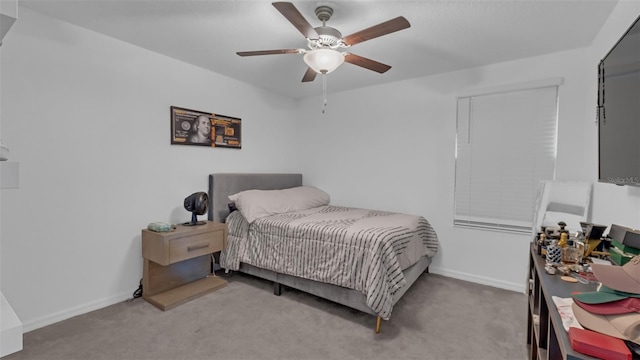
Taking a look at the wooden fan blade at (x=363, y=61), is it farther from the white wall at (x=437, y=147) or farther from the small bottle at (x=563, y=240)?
the small bottle at (x=563, y=240)

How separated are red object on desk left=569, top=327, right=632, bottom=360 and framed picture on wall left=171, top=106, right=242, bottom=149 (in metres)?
3.22

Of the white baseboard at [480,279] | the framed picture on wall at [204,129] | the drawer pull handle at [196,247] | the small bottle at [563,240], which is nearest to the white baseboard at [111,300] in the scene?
the white baseboard at [480,279]

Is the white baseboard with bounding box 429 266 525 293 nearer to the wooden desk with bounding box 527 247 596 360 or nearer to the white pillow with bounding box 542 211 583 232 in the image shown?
the white pillow with bounding box 542 211 583 232

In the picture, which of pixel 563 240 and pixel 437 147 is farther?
pixel 437 147

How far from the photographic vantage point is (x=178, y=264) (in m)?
2.94

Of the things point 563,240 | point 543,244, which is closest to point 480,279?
point 543,244

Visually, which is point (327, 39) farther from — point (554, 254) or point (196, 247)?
point (196, 247)

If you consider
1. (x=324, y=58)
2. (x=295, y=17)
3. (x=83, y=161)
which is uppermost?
(x=295, y=17)

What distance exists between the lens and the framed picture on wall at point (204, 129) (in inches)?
119

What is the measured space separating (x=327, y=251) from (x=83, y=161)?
2.14 meters

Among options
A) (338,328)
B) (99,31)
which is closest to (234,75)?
(99,31)

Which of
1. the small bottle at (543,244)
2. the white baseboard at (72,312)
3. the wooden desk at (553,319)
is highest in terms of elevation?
the small bottle at (543,244)

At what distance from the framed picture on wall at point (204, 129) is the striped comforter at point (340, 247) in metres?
0.91

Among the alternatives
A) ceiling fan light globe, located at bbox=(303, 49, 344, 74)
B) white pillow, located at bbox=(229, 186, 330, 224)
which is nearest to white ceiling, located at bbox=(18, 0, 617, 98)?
ceiling fan light globe, located at bbox=(303, 49, 344, 74)
